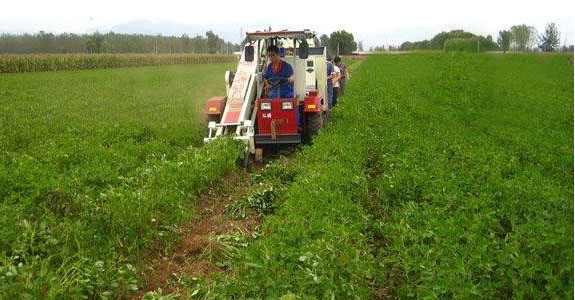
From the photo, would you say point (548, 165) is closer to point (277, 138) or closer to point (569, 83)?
point (277, 138)

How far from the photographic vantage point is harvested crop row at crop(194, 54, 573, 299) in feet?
13.1

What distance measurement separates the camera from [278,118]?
9578 millimetres

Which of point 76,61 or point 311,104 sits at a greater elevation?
point 76,61

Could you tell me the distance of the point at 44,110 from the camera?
14148mm

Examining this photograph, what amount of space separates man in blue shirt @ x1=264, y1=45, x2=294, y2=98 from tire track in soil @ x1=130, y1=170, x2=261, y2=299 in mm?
2522

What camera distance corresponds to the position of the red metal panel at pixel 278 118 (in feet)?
31.2

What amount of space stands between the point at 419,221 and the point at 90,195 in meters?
3.87

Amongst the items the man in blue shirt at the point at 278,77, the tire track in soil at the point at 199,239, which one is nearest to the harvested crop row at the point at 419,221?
the tire track in soil at the point at 199,239

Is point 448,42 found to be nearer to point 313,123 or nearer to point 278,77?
point 313,123

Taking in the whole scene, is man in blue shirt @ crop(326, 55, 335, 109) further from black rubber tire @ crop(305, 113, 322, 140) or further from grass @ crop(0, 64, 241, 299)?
black rubber tire @ crop(305, 113, 322, 140)

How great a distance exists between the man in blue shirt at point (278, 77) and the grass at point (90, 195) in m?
1.87

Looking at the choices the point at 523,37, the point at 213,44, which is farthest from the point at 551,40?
the point at 213,44

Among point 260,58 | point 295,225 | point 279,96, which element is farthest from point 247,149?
point 295,225

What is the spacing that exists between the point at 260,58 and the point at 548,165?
5715mm
